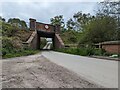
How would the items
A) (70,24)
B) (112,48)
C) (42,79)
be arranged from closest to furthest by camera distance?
1. (42,79)
2. (112,48)
3. (70,24)

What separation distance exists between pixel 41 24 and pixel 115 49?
29.7 m

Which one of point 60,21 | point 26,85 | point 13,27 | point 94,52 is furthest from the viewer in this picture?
point 60,21

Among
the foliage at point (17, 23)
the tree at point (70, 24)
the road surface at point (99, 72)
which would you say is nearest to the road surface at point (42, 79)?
the road surface at point (99, 72)

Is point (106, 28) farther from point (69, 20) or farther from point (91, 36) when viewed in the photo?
point (69, 20)

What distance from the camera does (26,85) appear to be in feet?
21.1

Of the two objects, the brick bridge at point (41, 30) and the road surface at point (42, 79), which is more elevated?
the brick bridge at point (41, 30)

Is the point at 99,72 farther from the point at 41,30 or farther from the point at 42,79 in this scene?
the point at 41,30

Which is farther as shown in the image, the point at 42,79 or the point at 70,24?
the point at 70,24

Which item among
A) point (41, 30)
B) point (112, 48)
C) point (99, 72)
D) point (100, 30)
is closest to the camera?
point (99, 72)

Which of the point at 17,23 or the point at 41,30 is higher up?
the point at 17,23

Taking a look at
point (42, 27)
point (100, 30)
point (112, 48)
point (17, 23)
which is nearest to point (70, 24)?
point (42, 27)

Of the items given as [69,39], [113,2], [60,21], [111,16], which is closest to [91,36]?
[111,16]

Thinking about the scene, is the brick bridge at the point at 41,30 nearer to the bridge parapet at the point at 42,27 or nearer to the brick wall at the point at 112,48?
the bridge parapet at the point at 42,27

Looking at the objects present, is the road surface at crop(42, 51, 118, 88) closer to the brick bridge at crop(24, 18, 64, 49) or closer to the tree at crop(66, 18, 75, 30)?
the brick bridge at crop(24, 18, 64, 49)
